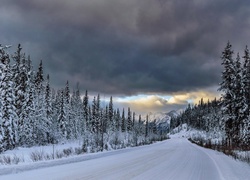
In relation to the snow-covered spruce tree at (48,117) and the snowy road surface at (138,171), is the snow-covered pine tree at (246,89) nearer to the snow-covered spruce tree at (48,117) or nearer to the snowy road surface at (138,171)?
the snowy road surface at (138,171)

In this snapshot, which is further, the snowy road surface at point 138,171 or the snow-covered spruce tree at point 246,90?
the snow-covered spruce tree at point 246,90

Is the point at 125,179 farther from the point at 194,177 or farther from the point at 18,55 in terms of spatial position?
the point at 18,55

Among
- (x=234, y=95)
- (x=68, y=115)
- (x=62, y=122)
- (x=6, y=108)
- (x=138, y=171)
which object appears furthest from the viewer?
(x=68, y=115)

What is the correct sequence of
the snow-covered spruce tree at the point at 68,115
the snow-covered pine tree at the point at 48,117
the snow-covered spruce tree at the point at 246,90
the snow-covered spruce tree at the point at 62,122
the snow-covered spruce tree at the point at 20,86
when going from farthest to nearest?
the snow-covered spruce tree at the point at 68,115 → the snow-covered spruce tree at the point at 62,122 → the snow-covered pine tree at the point at 48,117 → the snow-covered spruce tree at the point at 20,86 → the snow-covered spruce tree at the point at 246,90

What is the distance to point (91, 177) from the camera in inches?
446

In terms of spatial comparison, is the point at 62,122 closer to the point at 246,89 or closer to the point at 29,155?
the point at 29,155

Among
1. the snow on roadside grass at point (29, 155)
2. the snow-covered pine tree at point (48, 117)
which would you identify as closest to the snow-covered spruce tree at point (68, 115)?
the snow-covered pine tree at point (48, 117)

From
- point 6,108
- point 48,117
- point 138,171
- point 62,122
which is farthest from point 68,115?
point 138,171

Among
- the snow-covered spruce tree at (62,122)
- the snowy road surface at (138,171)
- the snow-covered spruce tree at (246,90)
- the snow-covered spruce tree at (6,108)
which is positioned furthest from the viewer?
the snow-covered spruce tree at (62,122)

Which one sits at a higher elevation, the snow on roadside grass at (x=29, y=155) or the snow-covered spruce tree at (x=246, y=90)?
the snow-covered spruce tree at (x=246, y=90)

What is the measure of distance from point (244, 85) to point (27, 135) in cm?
3474

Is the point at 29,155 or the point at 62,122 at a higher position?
the point at 62,122

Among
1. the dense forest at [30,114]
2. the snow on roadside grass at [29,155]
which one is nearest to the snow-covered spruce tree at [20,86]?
the dense forest at [30,114]

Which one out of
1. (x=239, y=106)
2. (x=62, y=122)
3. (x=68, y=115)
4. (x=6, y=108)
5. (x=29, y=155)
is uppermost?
(x=239, y=106)
